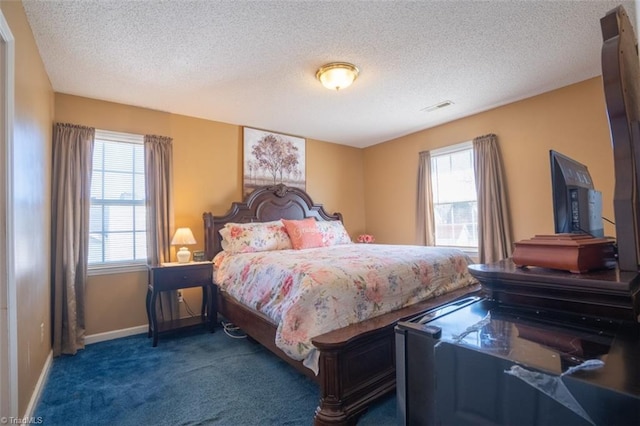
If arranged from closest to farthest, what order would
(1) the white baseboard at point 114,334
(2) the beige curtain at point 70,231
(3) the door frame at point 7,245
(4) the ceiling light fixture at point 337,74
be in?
(3) the door frame at point 7,245 < (4) the ceiling light fixture at point 337,74 < (2) the beige curtain at point 70,231 < (1) the white baseboard at point 114,334

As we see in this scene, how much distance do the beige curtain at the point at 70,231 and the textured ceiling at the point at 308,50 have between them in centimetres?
58

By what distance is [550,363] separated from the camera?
555 millimetres

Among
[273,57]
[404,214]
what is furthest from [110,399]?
[404,214]

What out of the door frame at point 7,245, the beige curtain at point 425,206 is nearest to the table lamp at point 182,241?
the door frame at point 7,245

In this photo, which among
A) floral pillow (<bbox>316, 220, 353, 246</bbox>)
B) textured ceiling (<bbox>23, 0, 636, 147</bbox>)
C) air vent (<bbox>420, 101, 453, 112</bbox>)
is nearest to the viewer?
textured ceiling (<bbox>23, 0, 636, 147</bbox>)

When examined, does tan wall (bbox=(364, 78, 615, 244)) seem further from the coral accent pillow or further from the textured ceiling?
the coral accent pillow

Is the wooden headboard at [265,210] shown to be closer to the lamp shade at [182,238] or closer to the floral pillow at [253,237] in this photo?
the floral pillow at [253,237]

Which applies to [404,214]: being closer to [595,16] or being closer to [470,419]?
[595,16]

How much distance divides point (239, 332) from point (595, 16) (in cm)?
396

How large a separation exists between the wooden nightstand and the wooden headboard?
1.44 feet

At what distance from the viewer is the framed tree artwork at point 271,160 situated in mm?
4227

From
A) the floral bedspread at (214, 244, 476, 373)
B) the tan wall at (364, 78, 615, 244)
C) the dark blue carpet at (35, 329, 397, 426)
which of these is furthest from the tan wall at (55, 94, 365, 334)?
the tan wall at (364, 78, 615, 244)

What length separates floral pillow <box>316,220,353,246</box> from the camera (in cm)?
403

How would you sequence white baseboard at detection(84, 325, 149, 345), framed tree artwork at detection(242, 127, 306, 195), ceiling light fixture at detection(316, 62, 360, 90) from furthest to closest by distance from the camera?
framed tree artwork at detection(242, 127, 306, 195), white baseboard at detection(84, 325, 149, 345), ceiling light fixture at detection(316, 62, 360, 90)
